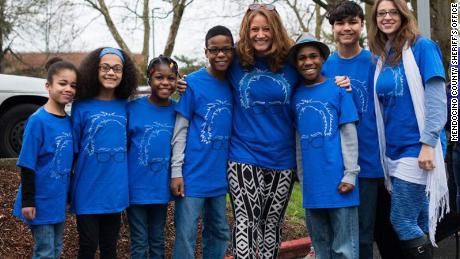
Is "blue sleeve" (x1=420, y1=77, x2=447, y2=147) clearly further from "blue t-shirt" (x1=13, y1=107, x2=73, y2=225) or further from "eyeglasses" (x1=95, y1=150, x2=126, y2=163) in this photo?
"blue t-shirt" (x1=13, y1=107, x2=73, y2=225)

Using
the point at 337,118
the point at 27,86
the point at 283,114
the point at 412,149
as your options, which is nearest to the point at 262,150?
the point at 283,114

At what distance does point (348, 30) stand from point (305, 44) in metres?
0.38

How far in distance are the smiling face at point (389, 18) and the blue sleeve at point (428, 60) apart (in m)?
0.19

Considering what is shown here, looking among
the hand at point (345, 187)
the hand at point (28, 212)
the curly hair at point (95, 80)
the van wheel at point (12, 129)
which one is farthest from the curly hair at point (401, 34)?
the van wheel at point (12, 129)

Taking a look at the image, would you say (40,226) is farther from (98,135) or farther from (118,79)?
(118,79)

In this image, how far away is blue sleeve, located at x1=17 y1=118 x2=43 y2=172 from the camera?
3594 mm

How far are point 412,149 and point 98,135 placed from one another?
2129mm

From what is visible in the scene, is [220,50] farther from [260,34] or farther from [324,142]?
[324,142]

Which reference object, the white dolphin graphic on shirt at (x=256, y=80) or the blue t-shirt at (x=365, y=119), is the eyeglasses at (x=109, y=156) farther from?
the blue t-shirt at (x=365, y=119)

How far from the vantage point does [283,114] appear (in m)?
3.96

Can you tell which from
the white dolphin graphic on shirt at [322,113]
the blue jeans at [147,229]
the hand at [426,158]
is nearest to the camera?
the hand at [426,158]

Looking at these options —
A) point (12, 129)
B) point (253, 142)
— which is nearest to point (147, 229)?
point (253, 142)

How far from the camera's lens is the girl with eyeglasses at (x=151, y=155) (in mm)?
4027

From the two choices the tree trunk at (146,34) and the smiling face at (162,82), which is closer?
the smiling face at (162,82)
